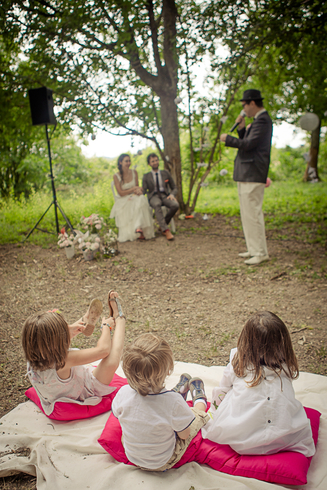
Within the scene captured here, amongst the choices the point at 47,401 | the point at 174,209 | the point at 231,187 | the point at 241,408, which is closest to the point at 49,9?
the point at 174,209

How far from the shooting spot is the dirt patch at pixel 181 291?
253 cm

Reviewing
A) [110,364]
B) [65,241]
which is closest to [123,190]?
[65,241]

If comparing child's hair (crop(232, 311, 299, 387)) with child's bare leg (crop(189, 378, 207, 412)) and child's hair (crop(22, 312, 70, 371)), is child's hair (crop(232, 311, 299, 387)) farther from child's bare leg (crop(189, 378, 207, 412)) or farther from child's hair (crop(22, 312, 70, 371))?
child's hair (crop(22, 312, 70, 371))

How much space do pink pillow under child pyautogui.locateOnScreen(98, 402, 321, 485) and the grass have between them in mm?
4045

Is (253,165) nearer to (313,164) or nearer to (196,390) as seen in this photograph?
(196,390)

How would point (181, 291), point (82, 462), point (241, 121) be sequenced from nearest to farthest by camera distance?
point (82, 462)
point (181, 291)
point (241, 121)

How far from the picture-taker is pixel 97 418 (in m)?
1.86

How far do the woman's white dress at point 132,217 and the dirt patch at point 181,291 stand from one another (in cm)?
27

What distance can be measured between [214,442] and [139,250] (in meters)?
3.45

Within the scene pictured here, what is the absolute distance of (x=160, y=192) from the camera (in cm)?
548

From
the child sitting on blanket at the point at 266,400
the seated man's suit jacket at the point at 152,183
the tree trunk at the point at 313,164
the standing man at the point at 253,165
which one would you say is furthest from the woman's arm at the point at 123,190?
the tree trunk at the point at 313,164

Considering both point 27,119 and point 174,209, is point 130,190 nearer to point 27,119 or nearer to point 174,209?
point 174,209

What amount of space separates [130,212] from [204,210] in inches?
94.7

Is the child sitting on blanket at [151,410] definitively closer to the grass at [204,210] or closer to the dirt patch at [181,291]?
the dirt patch at [181,291]
